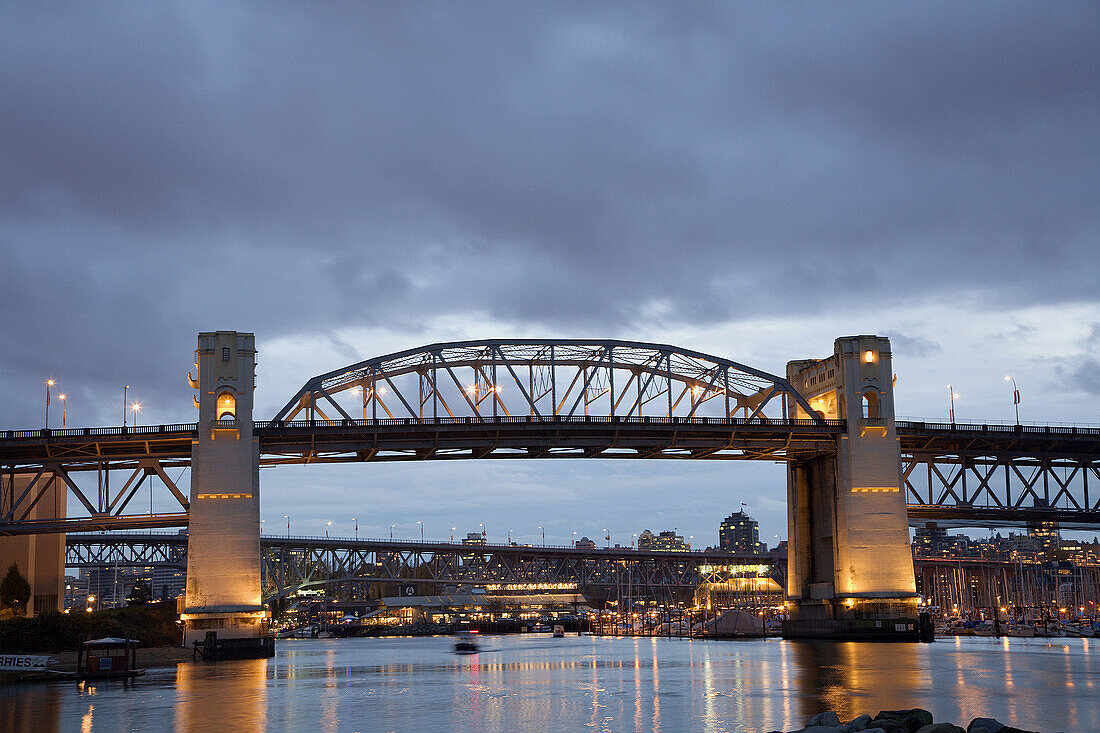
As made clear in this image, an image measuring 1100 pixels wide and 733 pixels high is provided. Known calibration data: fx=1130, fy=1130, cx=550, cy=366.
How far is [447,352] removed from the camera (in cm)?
10431

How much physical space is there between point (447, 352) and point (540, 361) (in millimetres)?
8698

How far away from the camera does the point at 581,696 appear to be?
5081cm

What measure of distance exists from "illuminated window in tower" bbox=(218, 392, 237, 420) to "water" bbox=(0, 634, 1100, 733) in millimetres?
21330

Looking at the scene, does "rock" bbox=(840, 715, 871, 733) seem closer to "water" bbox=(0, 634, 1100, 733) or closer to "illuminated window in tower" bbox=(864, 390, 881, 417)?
"water" bbox=(0, 634, 1100, 733)

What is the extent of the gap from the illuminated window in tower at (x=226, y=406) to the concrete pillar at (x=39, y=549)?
17594mm

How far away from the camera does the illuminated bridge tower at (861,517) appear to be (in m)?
97.1

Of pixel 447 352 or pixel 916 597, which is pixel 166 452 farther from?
pixel 916 597

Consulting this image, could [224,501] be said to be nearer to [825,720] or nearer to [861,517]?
[861,517]

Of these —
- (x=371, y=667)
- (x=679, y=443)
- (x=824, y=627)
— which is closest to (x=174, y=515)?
(x=371, y=667)

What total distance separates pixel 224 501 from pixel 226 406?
781 centimetres

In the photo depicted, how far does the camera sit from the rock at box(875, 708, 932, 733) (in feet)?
95.5

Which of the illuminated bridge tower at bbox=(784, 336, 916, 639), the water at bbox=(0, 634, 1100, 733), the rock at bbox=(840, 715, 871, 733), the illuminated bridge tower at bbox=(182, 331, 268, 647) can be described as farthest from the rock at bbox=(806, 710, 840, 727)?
the illuminated bridge tower at bbox=(784, 336, 916, 639)

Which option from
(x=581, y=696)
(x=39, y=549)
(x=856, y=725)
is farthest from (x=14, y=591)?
(x=856, y=725)

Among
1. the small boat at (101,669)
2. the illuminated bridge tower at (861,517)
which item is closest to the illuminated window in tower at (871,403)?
the illuminated bridge tower at (861,517)
